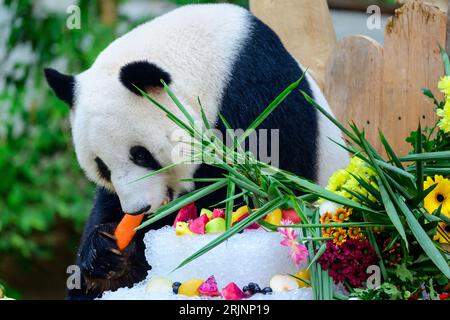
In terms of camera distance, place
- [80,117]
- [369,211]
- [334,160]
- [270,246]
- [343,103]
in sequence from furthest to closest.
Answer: [343,103] → [334,160] → [80,117] → [270,246] → [369,211]

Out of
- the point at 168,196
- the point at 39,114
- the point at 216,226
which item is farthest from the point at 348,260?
the point at 39,114

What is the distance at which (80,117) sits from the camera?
8.86 feet

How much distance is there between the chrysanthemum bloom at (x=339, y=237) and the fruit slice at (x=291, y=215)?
16cm

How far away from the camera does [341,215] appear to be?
1.87m

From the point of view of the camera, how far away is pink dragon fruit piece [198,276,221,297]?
73.4 inches

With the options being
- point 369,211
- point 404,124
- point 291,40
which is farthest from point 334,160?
point 369,211

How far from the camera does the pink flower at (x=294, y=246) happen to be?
1869 millimetres

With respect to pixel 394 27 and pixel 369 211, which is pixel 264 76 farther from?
pixel 369 211

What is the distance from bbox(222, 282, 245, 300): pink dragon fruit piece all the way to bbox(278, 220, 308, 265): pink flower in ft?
0.52

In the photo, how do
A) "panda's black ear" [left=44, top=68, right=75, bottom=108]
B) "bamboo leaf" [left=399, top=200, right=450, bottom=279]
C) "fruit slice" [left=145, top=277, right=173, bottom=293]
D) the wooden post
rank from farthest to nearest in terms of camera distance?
the wooden post, "panda's black ear" [left=44, top=68, right=75, bottom=108], "fruit slice" [left=145, top=277, right=173, bottom=293], "bamboo leaf" [left=399, top=200, right=450, bottom=279]

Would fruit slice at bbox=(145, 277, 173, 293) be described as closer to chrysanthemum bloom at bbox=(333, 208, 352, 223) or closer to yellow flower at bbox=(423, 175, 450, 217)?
chrysanthemum bloom at bbox=(333, 208, 352, 223)

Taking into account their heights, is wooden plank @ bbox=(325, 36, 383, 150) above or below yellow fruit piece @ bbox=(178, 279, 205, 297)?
above

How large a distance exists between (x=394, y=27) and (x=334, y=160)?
0.56 metres

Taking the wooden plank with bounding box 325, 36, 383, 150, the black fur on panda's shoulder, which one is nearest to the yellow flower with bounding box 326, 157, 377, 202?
the black fur on panda's shoulder
